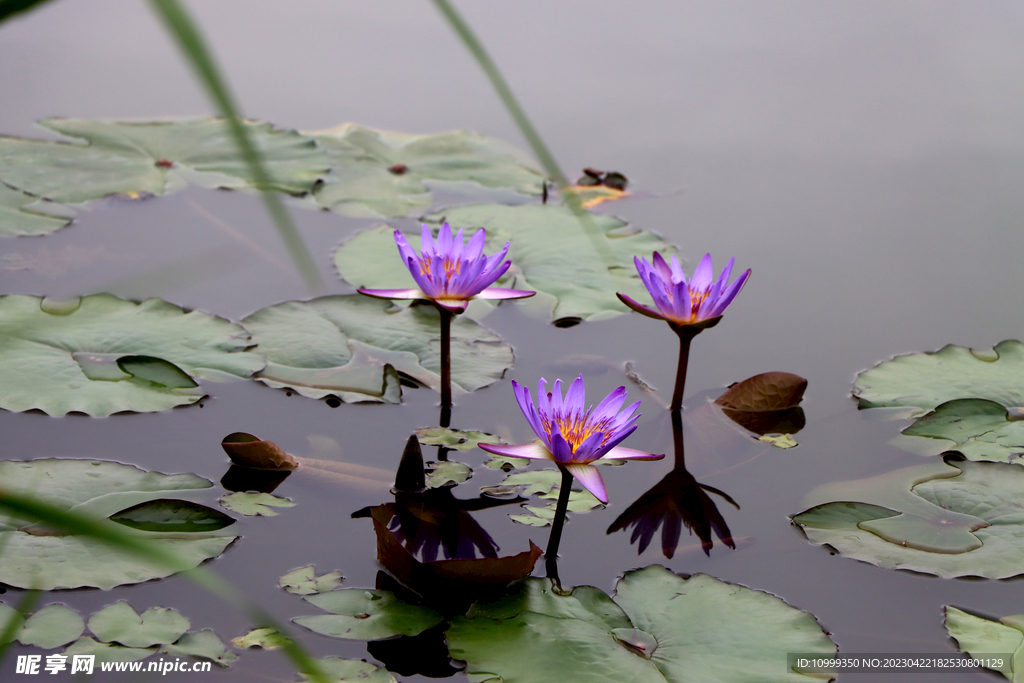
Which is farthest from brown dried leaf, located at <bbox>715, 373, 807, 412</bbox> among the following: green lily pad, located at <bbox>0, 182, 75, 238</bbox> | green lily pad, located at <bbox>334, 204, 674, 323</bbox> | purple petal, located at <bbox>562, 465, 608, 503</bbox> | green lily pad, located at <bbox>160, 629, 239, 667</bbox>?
green lily pad, located at <bbox>0, 182, 75, 238</bbox>

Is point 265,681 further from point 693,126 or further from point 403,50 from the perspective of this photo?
point 403,50

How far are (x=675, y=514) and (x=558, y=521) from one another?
354 mm

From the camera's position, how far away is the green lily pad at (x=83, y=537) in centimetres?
149

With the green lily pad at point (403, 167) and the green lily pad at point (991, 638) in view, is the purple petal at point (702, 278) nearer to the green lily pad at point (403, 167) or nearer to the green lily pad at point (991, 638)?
the green lily pad at point (991, 638)

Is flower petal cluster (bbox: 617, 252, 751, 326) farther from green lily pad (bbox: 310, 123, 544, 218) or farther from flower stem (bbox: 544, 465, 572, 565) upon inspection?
green lily pad (bbox: 310, 123, 544, 218)

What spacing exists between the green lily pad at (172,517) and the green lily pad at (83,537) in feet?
0.06

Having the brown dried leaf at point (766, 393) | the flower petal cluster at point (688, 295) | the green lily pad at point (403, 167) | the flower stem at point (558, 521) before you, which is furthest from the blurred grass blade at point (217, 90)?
the green lily pad at point (403, 167)

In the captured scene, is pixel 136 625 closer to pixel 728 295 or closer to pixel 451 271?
pixel 451 271

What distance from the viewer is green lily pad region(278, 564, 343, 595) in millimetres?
1528

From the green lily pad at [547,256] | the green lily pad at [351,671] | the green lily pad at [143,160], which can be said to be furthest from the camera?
the green lily pad at [143,160]

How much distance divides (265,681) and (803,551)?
1108mm

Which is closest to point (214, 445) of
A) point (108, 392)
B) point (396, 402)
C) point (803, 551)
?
point (108, 392)

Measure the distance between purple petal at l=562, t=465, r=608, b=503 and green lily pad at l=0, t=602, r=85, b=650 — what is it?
90 centimetres

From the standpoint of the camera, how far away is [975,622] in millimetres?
1544
